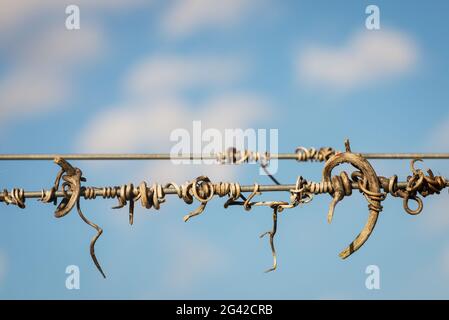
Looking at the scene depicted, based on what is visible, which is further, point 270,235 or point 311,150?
point 311,150

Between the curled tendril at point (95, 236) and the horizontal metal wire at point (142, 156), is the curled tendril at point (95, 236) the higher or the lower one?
the lower one

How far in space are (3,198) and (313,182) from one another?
87.2 inches

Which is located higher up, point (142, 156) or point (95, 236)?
point (142, 156)

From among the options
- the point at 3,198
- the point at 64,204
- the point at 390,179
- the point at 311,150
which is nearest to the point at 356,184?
the point at 390,179

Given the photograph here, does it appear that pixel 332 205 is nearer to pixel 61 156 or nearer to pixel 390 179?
pixel 390 179

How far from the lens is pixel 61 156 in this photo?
4797 millimetres

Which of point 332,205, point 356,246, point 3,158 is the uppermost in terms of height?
point 3,158

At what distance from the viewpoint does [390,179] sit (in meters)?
4.96

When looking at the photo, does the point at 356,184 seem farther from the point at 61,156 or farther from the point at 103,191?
the point at 61,156

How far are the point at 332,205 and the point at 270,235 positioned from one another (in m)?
0.51

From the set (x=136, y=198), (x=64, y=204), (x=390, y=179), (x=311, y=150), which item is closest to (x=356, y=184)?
(x=390, y=179)

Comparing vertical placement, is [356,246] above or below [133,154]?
below

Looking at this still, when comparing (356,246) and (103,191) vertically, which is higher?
(103,191)

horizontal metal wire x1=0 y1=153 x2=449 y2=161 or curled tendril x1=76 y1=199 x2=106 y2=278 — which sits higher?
horizontal metal wire x1=0 y1=153 x2=449 y2=161
